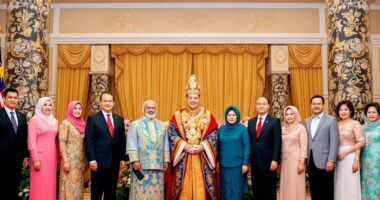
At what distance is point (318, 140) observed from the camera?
5062 millimetres

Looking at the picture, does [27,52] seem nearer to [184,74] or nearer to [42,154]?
[42,154]

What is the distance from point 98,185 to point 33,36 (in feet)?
7.24

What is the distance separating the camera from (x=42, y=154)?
16.1 feet

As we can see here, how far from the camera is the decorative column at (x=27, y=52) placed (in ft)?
19.0

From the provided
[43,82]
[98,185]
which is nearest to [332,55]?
[98,185]

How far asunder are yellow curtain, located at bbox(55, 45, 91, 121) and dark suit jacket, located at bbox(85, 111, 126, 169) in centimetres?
535

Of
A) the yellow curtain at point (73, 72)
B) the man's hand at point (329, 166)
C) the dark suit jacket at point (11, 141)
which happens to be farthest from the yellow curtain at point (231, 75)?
the dark suit jacket at point (11, 141)

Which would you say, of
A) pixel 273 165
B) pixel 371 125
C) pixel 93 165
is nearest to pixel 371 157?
pixel 371 125

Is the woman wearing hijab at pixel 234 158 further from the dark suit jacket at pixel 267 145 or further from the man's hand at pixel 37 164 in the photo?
the man's hand at pixel 37 164

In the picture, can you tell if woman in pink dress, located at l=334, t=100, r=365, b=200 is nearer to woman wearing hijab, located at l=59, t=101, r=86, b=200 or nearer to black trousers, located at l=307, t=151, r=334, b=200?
black trousers, located at l=307, t=151, r=334, b=200

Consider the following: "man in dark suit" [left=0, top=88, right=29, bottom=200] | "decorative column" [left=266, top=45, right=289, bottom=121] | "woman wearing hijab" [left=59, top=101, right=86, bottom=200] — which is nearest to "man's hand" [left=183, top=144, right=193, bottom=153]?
"woman wearing hijab" [left=59, top=101, right=86, bottom=200]

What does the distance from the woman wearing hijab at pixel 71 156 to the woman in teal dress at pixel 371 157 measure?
3.08 meters

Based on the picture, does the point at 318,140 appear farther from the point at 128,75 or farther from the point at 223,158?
the point at 128,75

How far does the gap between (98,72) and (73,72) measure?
1.95 ft
